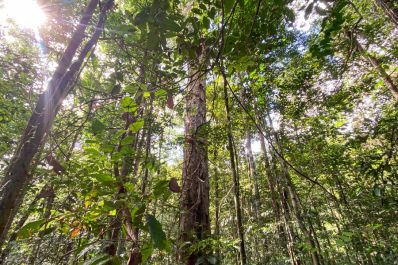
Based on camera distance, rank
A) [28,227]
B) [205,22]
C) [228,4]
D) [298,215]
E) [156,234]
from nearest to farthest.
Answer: [156,234] < [28,227] < [228,4] < [205,22] < [298,215]

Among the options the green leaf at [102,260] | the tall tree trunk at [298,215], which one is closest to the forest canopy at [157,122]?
the green leaf at [102,260]

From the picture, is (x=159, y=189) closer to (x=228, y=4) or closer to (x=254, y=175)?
(x=228, y=4)

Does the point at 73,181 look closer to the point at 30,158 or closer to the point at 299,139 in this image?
the point at 30,158

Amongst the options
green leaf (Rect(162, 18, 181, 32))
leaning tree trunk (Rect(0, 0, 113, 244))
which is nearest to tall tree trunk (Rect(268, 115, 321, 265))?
green leaf (Rect(162, 18, 181, 32))

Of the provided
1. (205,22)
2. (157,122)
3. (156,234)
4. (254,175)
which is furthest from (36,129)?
(254,175)

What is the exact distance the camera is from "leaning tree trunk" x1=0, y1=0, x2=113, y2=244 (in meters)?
0.95

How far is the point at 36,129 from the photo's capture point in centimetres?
108

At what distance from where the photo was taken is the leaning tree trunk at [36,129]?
95cm

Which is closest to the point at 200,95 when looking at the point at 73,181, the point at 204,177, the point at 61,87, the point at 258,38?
A: the point at 204,177

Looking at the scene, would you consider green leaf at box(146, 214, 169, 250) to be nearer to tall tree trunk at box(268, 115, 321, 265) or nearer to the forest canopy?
the forest canopy

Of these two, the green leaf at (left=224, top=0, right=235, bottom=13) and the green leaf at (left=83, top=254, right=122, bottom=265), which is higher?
the green leaf at (left=224, top=0, right=235, bottom=13)

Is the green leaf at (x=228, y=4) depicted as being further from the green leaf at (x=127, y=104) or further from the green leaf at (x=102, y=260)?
the green leaf at (x=102, y=260)

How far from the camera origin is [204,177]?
2.69 metres

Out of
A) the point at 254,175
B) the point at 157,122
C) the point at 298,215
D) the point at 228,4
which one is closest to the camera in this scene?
the point at 228,4
